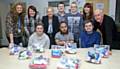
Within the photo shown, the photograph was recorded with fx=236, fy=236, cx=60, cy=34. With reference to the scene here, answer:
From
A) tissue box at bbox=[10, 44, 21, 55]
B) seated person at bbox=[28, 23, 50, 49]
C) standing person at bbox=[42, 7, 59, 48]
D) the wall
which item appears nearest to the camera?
tissue box at bbox=[10, 44, 21, 55]

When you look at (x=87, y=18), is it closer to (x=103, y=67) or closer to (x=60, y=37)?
(x=60, y=37)

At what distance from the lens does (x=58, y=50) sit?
255 centimetres

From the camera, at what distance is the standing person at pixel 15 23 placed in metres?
3.45

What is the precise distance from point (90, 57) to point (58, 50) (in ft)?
1.27

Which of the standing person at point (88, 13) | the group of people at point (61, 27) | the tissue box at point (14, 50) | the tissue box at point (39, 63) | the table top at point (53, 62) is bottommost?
the table top at point (53, 62)

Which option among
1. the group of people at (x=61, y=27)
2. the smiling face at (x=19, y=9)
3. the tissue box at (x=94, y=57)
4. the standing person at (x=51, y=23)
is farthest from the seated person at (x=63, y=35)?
the tissue box at (x=94, y=57)

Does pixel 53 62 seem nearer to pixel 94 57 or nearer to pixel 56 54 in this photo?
pixel 56 54

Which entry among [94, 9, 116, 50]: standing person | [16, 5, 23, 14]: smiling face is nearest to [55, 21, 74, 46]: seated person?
[94, 9, 116, 50]: standing person

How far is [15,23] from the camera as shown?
3.48 m

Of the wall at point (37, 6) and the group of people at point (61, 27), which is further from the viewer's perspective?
the wall at point (37, 6)

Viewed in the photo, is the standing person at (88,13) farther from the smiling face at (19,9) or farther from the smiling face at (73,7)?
the smiling face at (19,9)

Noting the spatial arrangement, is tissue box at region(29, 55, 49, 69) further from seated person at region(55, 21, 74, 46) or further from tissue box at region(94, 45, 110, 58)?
seated person at region(55, 21, 74, 46)

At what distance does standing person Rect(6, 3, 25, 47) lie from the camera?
3.45 m

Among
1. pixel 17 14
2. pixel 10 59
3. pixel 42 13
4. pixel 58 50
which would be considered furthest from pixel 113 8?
pixel 10 59
